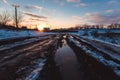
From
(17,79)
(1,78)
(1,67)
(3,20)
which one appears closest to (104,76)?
(17,79)

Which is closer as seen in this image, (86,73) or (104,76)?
(104,76)

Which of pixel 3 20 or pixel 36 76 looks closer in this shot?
pixel 36 76

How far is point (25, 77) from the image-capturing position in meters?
6.10

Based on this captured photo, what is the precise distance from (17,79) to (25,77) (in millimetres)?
298

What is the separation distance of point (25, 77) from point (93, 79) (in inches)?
87.6

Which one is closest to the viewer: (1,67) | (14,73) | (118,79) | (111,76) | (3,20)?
(118,79)

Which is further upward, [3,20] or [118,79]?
[3,20]

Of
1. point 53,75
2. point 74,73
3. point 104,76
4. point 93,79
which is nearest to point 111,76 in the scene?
point 104,76

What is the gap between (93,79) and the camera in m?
5.97

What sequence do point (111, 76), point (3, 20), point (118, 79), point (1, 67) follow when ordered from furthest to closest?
point (3, 20)
point (1, 67)
point (111, 76)
point (118, 79)

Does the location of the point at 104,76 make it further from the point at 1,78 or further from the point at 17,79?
the point at 1,78

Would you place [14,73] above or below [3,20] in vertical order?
below

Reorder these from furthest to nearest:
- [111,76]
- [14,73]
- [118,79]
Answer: [14,73], [111,76], [118,79]

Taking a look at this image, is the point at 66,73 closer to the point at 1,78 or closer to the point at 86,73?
the point at 86,73
